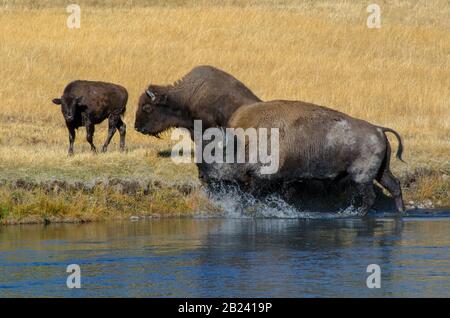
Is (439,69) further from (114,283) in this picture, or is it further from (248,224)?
(114,283)

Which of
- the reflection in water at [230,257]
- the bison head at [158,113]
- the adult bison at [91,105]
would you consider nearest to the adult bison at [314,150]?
the reflection in water at [230,257]

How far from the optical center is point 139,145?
21672mm

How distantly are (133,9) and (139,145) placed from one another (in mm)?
18976

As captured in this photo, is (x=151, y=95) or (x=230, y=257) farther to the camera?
(x=151, y=95)

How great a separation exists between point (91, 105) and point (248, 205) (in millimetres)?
4321

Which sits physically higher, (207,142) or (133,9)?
(133,9)

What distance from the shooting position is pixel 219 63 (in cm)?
3053

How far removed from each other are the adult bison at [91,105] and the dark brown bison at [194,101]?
1084 mm

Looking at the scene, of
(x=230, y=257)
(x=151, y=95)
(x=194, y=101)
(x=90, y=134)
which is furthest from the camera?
(x=90, y=134)

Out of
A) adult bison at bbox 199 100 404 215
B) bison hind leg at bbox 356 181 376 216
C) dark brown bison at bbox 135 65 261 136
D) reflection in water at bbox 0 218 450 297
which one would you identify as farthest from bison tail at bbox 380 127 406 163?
dark brown bison at bbox 135 65 261 136

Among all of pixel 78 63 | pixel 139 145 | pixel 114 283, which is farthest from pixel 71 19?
pixel 114 283

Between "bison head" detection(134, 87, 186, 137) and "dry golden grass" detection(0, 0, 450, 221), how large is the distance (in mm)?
620

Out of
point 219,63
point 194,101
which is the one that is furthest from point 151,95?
point 219,63

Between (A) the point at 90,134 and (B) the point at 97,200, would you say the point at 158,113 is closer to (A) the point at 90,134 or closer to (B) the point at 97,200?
(A) the point at 90,134
